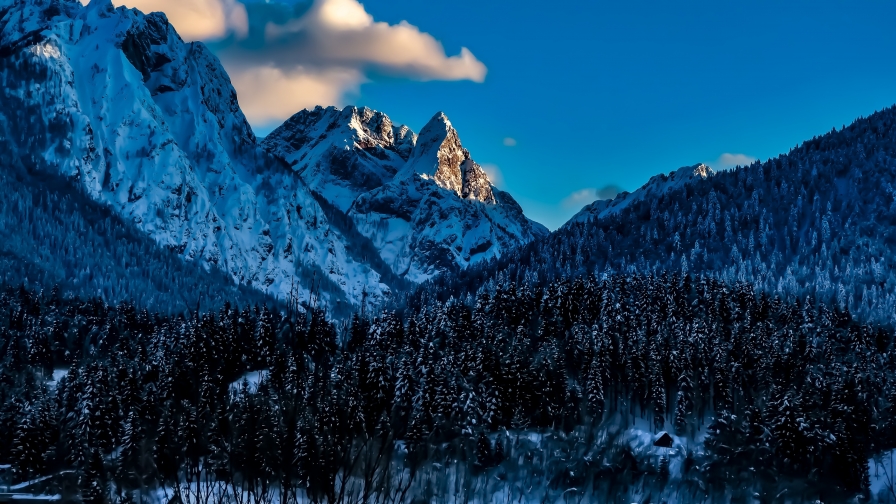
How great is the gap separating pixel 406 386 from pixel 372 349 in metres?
20.7

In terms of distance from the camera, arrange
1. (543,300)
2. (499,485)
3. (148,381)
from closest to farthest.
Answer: (499,485) → (148,381) → (543,300)

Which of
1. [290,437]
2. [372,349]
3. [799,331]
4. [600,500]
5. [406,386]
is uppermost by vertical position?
[799,331]

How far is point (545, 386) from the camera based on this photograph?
3664 inches

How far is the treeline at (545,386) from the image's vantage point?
73812mm

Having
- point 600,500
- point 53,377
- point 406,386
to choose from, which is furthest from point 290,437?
point 53,377

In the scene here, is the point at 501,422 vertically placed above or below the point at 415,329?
below

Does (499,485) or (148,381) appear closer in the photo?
(499,485)

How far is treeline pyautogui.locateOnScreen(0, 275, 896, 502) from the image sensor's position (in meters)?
73.8

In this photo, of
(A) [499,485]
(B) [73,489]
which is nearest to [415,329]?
(A) [499,485]

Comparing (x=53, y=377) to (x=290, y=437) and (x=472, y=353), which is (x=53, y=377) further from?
(x=290, y=437)

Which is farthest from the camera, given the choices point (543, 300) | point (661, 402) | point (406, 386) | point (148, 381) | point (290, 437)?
point (543, 300)

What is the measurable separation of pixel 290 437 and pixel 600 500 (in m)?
65.2

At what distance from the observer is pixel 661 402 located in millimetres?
96938

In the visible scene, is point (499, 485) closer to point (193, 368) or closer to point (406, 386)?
point (406, 386)
